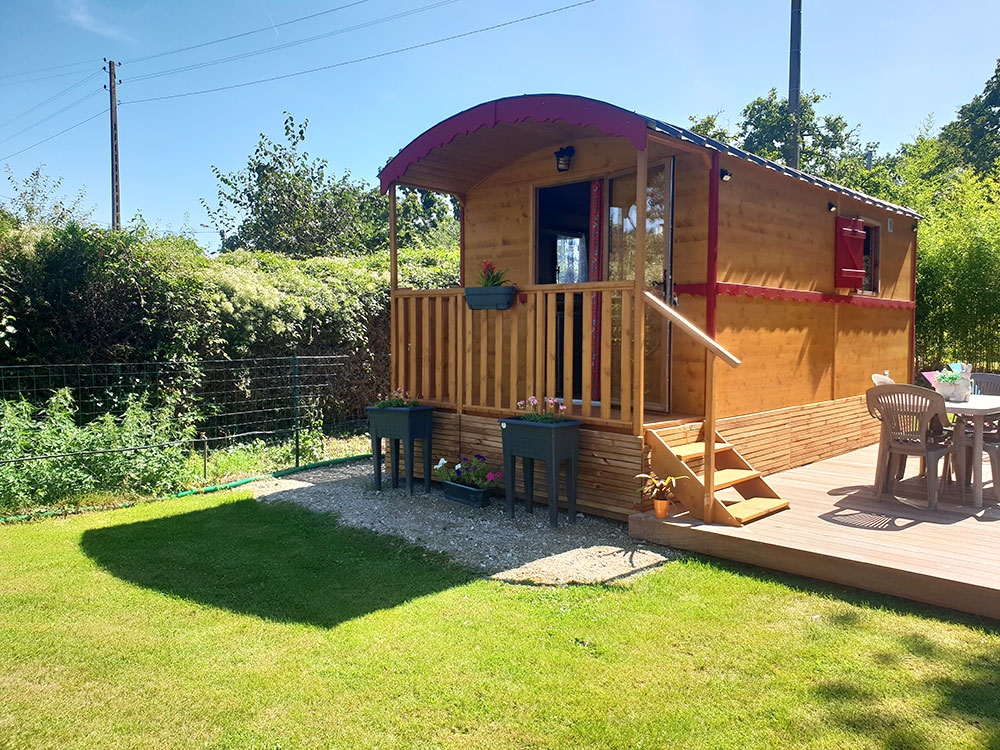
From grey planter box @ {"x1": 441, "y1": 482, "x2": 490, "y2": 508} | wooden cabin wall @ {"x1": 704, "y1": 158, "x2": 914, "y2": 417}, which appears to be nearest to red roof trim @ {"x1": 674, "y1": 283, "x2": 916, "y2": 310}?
wooden cabin wall @ {"x1": 704, "y1": 158, "x2": 914, "y2": 417}

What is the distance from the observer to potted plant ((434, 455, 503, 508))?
18.1 ft

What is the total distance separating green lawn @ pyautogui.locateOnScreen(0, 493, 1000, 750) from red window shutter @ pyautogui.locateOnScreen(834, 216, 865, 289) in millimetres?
4439

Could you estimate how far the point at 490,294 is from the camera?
5586mm

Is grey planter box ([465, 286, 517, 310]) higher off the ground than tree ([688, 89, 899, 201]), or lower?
lower

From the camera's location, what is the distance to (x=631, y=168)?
604 cm

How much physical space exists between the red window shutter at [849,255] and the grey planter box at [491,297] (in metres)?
3.92

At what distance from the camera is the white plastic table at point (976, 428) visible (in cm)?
486

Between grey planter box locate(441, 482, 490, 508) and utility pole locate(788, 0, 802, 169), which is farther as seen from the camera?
utility pole locate(788, 0, 802, 169)

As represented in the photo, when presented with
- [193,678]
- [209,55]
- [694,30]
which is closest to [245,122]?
[209,55]

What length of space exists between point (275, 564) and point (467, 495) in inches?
68.1

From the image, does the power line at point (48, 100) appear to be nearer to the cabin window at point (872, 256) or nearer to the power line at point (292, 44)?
the power line at point (292, 44)

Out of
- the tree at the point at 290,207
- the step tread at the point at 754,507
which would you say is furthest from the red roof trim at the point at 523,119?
the tree at the point at 290,207

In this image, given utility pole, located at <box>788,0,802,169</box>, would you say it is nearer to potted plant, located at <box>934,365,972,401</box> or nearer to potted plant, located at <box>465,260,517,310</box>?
potted plant, located at <box>934,365,972,401</box>

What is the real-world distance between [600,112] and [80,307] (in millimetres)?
5210
